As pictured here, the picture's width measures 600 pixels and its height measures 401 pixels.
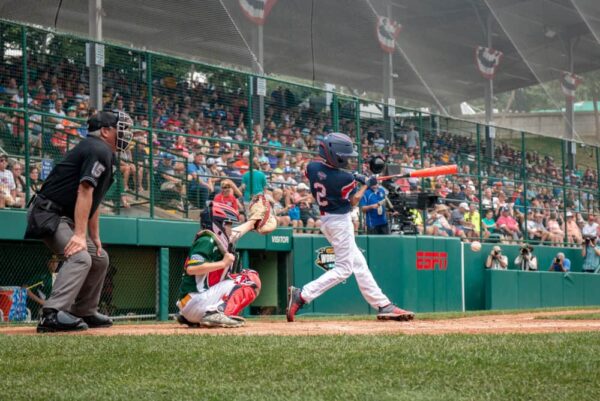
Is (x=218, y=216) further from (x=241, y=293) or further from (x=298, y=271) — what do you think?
(x=298, y=271)

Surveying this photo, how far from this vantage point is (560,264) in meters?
21.5

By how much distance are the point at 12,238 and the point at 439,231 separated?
8827 millimetres

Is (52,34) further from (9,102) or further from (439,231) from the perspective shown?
(439,231)

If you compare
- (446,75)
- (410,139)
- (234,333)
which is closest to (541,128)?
(446,75)

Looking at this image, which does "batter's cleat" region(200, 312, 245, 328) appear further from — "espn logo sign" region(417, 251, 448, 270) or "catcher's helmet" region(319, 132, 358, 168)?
"espn logo sign" region(417, 251, 448, 270)

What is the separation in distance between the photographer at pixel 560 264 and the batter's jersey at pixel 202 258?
561 inches

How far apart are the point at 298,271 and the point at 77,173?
815 centimetres

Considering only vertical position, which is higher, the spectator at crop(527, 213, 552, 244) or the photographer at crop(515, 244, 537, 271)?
the spectator at crop(527, 213, 552, 244)

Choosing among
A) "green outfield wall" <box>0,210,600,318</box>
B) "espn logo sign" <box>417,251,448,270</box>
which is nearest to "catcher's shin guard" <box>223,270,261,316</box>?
"green outfield wall" <box>0,210,600,318</box>

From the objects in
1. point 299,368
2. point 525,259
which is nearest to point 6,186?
point 299,368

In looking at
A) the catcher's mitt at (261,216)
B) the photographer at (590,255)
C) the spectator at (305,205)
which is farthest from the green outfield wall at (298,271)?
the catcher's mitt at (261,216)

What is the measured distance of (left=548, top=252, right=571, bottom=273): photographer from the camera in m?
21.4

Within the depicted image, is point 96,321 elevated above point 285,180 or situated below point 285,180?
below

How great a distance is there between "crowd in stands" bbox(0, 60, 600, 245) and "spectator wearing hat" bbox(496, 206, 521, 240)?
0.03 meters
